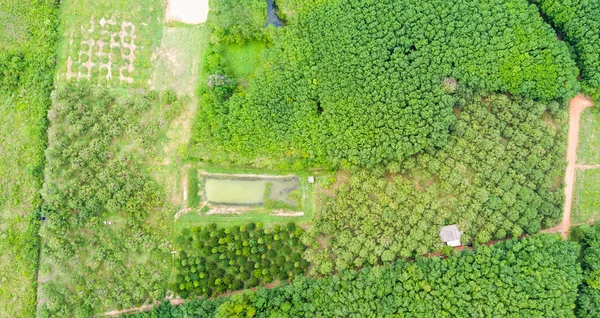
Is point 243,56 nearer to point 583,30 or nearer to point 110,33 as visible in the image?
point 110,33

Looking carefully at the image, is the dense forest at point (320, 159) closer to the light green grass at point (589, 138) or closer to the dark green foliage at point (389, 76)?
the dark green foliage at point (389, 76)

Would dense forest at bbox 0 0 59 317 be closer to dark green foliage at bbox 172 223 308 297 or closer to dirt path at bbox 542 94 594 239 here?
dark green foliage at bbox 172 223 308 297

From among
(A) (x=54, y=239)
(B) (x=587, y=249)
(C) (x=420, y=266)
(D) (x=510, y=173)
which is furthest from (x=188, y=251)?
(B) (x=587, y=249)

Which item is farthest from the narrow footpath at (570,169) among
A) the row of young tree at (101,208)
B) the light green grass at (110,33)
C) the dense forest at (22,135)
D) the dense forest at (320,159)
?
the light green grass at (110,33)

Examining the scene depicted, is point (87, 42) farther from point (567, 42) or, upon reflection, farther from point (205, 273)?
point (567, 42)

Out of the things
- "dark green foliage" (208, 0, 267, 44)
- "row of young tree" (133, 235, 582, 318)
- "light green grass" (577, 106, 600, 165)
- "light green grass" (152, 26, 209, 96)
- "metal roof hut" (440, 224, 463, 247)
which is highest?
"dark green foliage" (208, 0, 267, 44)

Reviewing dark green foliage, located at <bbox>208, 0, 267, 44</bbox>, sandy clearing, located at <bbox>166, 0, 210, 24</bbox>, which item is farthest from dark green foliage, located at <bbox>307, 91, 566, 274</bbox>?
sandy clearing, located at <bbox>166, 0, 210, 24</bbox>
